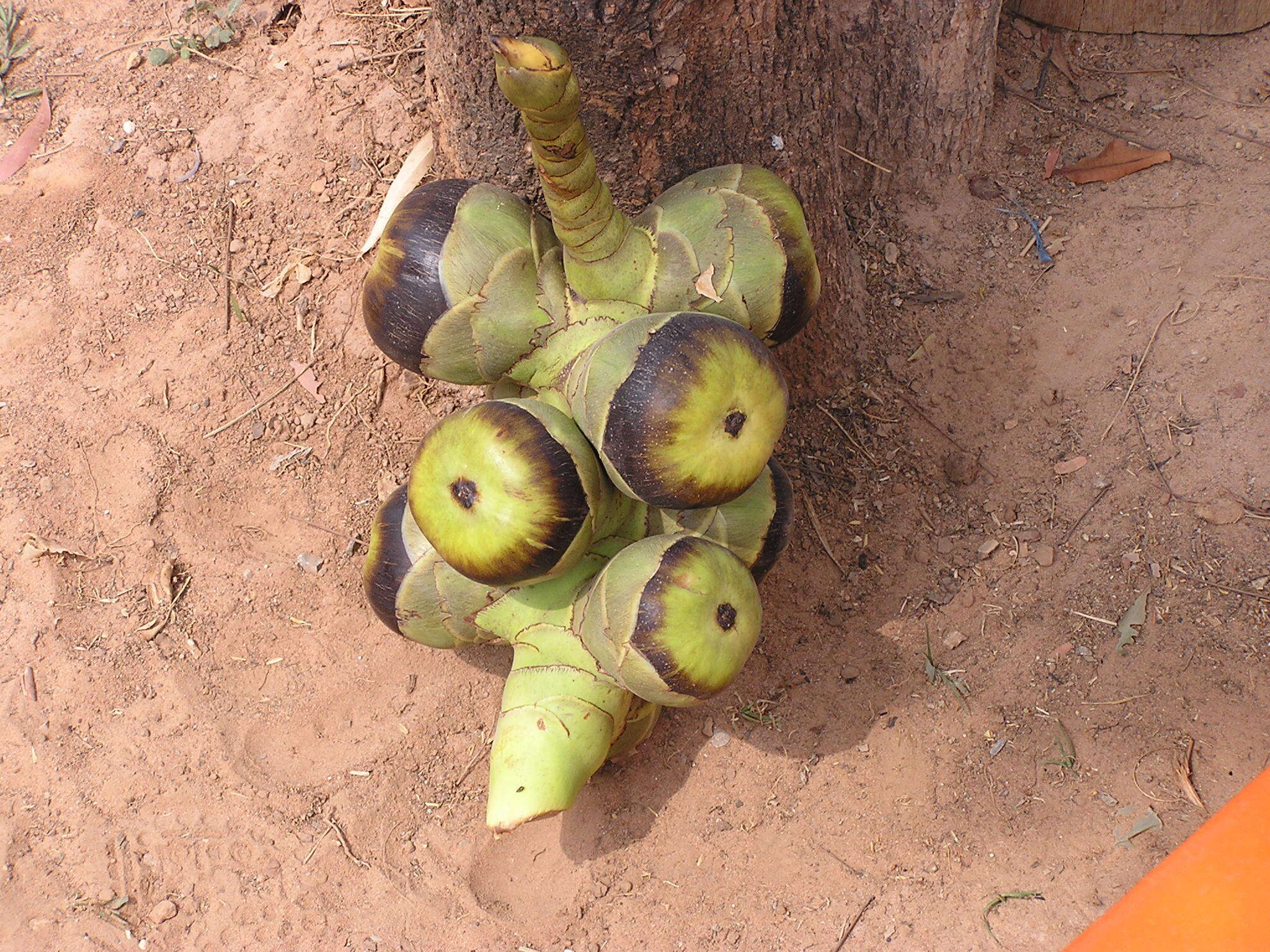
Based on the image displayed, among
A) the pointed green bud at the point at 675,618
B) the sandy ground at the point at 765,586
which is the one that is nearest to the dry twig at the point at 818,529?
the sandy ground at the point at 765,586

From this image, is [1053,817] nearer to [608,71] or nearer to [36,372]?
[608,71]

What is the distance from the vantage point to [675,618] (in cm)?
189

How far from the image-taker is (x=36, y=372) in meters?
2.89

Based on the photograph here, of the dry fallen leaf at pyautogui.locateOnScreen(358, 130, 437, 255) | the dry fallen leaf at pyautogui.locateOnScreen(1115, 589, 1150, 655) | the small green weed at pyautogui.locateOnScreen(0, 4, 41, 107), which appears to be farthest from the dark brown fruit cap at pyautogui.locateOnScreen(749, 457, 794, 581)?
the small green weed at pyautogui.locateOnScreen(0, 4, 41, 107)

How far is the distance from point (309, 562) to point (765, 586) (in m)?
1.29

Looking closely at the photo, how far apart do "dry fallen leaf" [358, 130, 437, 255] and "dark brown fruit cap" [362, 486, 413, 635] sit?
104cm

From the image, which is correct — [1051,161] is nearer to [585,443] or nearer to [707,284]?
[707,284]

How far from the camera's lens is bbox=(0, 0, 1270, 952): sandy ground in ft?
7.78

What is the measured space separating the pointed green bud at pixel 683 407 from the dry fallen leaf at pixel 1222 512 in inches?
52.4

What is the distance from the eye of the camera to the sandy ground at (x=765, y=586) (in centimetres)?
237

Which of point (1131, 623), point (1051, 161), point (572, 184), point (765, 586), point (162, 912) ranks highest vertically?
point (572, 184)

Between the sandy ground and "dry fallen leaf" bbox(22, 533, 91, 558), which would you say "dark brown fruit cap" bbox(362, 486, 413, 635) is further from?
"dry fallen leaf" bbox(22, 533, 91, 558)

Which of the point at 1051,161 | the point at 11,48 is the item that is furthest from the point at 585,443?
the point at 11,48

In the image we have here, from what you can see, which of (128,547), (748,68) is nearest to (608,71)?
(748,68)
